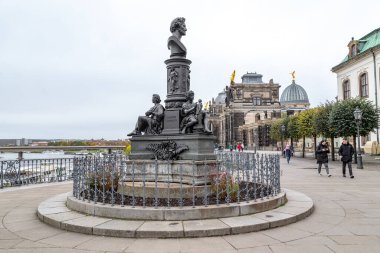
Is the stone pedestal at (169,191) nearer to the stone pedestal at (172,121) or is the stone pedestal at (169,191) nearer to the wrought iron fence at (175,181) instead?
the wrought iron fence at (175,181)

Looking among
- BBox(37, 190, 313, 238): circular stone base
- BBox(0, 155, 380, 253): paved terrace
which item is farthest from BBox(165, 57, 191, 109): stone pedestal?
BBox(0, 155, 380, 253): paved terrace

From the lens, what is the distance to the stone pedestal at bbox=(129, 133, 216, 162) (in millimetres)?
8470

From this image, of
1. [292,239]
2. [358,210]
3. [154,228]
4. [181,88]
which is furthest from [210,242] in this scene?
[181,88]

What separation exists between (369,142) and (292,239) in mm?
33150

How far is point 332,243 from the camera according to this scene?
532cm

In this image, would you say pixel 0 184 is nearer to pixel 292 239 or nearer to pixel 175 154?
pixel 175 154

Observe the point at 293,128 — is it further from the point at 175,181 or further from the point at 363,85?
the point at 175,181

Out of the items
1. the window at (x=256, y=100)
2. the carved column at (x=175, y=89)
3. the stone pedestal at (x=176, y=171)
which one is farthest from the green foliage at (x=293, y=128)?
the window at (x=256, y=100)

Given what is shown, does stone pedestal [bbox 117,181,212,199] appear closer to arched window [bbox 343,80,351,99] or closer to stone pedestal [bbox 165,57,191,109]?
stone pedestal [bbox 165,57,191,109]

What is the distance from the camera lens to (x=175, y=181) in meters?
8.32

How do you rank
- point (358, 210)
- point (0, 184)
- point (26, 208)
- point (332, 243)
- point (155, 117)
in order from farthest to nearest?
point (0, 184)
point (155, 117)
point (26, 208)
point (358, 210)
point (332, 243)

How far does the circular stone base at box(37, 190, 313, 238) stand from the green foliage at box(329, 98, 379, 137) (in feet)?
66.9

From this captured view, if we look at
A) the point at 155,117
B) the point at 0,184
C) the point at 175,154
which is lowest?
the point at 0,184

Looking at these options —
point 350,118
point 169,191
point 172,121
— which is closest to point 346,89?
point 350,118
